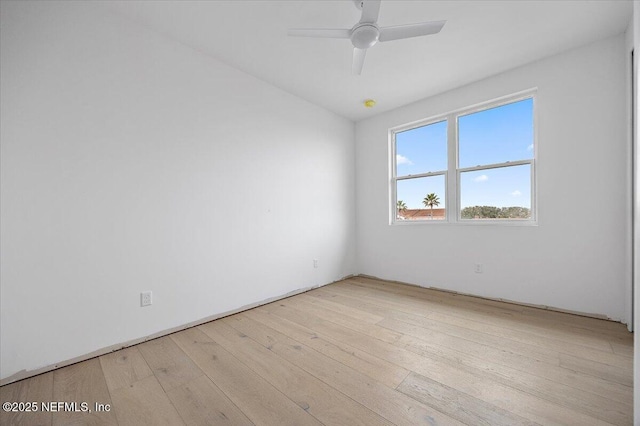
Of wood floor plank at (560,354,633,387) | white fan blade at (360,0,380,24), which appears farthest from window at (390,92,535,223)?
white fan blade at (360,0,380,24)

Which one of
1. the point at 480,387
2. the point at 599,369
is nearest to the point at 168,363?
the point at 480,387

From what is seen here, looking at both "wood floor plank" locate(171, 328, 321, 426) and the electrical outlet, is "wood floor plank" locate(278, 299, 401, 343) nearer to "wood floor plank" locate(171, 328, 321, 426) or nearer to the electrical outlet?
"wood floor plank" locate(171, 328, 321, 426)

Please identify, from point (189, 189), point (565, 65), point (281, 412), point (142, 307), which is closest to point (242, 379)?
point (281, 412)

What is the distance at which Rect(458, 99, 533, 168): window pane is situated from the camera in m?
2.82

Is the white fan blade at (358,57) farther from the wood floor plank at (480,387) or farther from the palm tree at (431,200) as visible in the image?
the wood floor plank at (480,387)

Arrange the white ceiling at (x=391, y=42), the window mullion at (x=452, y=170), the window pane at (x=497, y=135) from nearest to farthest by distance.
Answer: the white ceiling at (x=391, y=42) → the window pane at (x=497, y=135) → the window mullion at (x=452, y=170)

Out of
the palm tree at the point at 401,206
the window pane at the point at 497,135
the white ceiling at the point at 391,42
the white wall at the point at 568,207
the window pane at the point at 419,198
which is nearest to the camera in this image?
the white ceiling at the point at 391,42

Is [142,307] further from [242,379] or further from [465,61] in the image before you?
[465,61]

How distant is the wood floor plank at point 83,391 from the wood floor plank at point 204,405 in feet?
0.98

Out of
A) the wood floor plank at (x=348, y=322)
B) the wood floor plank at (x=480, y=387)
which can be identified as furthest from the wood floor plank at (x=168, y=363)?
the wood floor plank at (x=348, y=322)

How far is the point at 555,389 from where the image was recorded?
56.4 inches

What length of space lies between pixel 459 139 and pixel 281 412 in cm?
354

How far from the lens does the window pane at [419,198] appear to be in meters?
3.48

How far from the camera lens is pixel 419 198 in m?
3.69
